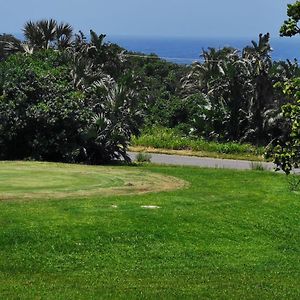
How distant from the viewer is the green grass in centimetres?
3612

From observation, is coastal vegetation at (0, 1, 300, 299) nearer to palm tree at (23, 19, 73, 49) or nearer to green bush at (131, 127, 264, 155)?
green bush at (131, 127, 264, 155)

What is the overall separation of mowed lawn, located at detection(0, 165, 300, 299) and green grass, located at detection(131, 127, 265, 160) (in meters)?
18.3

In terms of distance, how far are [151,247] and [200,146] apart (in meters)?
24.5

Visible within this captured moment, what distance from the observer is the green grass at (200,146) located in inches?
1422

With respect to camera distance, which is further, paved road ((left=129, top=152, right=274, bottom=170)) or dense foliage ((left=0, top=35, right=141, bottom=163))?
paved road ((left=129, top=152, right=274, bottom=170))

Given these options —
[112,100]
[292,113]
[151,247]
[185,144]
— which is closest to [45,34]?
[185,144]

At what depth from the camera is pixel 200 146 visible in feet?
122

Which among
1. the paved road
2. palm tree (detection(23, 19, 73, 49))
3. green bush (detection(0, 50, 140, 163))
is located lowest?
the paved road

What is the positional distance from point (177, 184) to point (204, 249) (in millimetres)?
6476

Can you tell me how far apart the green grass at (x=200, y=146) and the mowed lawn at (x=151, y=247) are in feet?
59.9

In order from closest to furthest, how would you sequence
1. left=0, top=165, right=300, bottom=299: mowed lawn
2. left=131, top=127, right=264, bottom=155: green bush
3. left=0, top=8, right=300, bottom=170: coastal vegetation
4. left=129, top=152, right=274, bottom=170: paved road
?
left=0, top=165, right=300, bottom=299: mowed lawn
left=0, top=8, right=300, bottom=170: coastal vegetation
left=129, top=152, right=274, bottom=170: paved road
left=131, top=127, right=264, bottom=155: green bush

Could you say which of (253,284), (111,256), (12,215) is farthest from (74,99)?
(253,284)

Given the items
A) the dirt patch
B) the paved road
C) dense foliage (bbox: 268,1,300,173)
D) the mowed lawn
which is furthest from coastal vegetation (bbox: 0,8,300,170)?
the dirt patch

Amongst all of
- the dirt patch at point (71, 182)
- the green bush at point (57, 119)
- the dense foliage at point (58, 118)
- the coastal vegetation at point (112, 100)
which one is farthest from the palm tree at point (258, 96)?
the dirt patch at point (71, 182)
